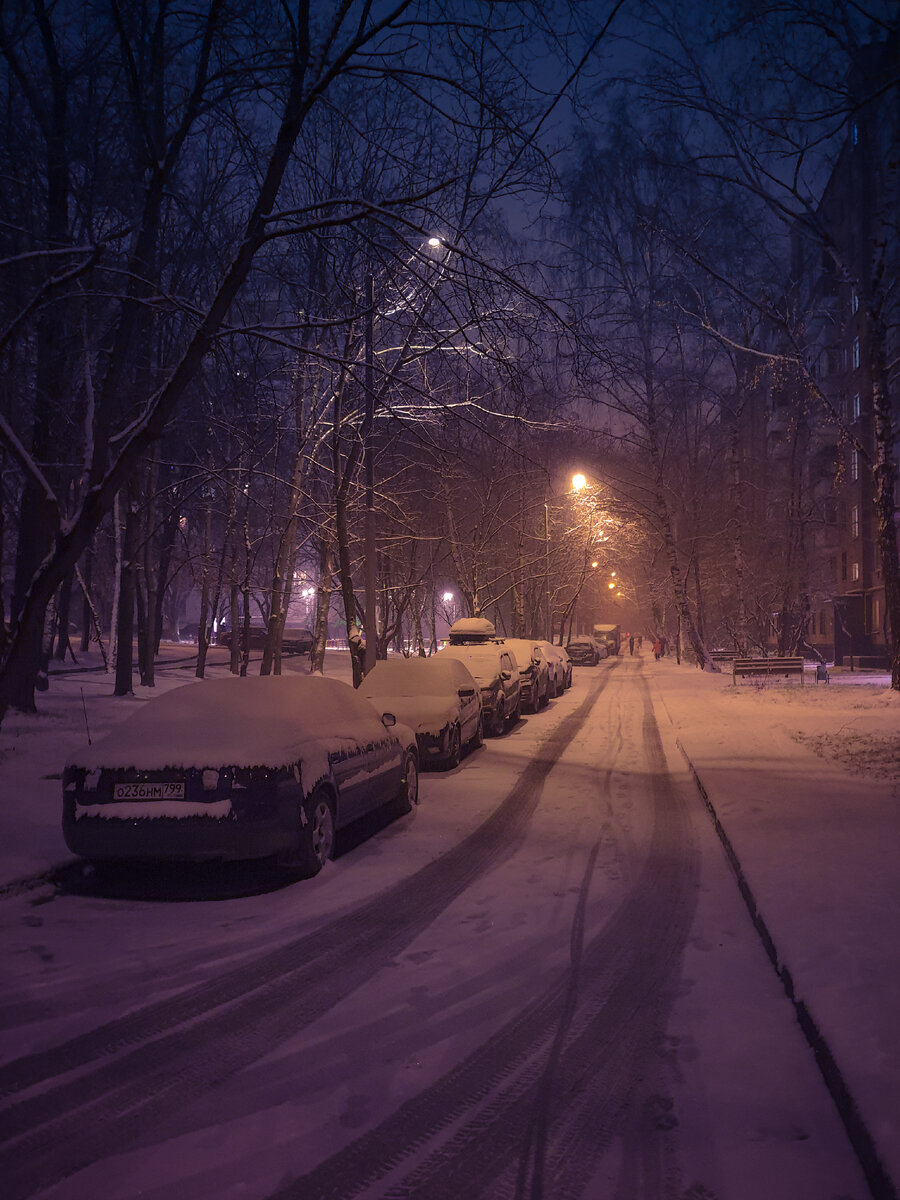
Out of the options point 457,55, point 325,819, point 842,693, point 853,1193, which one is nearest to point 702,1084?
point 853,1193

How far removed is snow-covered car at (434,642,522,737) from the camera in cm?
1744

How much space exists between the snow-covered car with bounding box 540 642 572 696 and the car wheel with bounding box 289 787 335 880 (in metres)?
19.9

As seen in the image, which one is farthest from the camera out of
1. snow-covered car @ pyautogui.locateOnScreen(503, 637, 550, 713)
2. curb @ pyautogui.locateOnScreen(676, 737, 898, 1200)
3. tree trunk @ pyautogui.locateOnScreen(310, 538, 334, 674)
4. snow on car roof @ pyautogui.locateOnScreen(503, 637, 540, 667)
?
tree trunk @ pyautogui.locateOnScreen(310, 538, 334, 674)

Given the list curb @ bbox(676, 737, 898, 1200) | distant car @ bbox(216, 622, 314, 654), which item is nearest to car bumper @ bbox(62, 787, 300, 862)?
curb @ bbox(676, 737, 898, 1200)

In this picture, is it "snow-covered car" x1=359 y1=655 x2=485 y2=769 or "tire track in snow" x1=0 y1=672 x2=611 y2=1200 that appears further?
"snow-covered car" x1=359 y1=655 x2=485 y2=769

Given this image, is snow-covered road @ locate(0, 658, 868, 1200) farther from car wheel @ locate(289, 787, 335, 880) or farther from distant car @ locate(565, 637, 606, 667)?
distant car @ locate(565, 637, 606, 667)

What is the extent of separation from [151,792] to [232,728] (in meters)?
0.81

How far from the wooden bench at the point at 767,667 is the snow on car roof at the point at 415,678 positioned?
1479 centimetres

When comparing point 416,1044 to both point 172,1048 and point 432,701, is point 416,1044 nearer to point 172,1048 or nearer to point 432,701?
point 172,1048

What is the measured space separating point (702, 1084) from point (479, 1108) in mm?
935

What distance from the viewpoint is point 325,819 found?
25.0ft

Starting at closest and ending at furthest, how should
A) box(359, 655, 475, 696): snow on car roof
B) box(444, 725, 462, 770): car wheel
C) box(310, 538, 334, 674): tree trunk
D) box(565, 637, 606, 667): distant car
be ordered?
box(444, 725, 462, 770): car wheel → box(359, 655, 475, 696): snow on car roof → box(310, 538, 334, 674): tree trunk → box(565, 637, 606, 667): distant car

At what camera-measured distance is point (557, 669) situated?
95.0 feet

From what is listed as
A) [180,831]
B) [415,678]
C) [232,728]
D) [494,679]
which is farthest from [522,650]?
[180,831]
